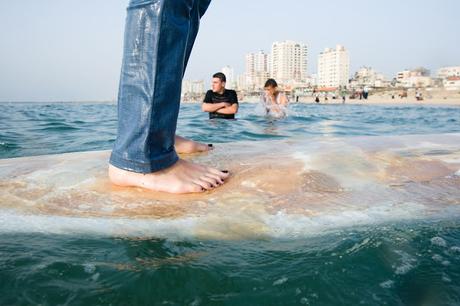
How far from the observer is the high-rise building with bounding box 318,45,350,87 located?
96938 millimetres

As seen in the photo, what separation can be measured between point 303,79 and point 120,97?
117 metres

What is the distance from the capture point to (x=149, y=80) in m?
1.30

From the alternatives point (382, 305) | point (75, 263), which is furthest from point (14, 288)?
point (382, 305)

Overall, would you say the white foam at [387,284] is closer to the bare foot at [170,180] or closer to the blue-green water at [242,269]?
the blue-green water at [242,269]

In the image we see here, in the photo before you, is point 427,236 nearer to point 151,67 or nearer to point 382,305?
point 382,305

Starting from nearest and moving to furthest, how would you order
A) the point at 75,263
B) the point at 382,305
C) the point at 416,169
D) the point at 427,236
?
the point at 382,305, the point at 75,263, the point at 427,236, the point at 416,169

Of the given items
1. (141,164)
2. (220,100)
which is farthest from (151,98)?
(220,100)

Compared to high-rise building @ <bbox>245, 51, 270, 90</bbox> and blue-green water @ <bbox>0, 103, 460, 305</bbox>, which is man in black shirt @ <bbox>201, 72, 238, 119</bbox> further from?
high-rise building @ <bbox>245, 51, 270, 90</bbox>

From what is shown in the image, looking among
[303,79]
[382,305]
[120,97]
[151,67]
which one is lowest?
[382,305]

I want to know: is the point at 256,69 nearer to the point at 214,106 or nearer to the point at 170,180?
the point at 214,106

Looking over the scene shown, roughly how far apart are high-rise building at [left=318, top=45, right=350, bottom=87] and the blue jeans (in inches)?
3867

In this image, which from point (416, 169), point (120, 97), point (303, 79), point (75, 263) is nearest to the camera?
point (75, 263)

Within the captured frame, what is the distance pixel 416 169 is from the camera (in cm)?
158

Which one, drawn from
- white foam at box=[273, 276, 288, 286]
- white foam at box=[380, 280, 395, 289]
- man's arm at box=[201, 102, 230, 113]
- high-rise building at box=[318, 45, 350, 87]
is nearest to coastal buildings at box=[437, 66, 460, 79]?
high-rise building at box=[318, 45, 350, 87]
